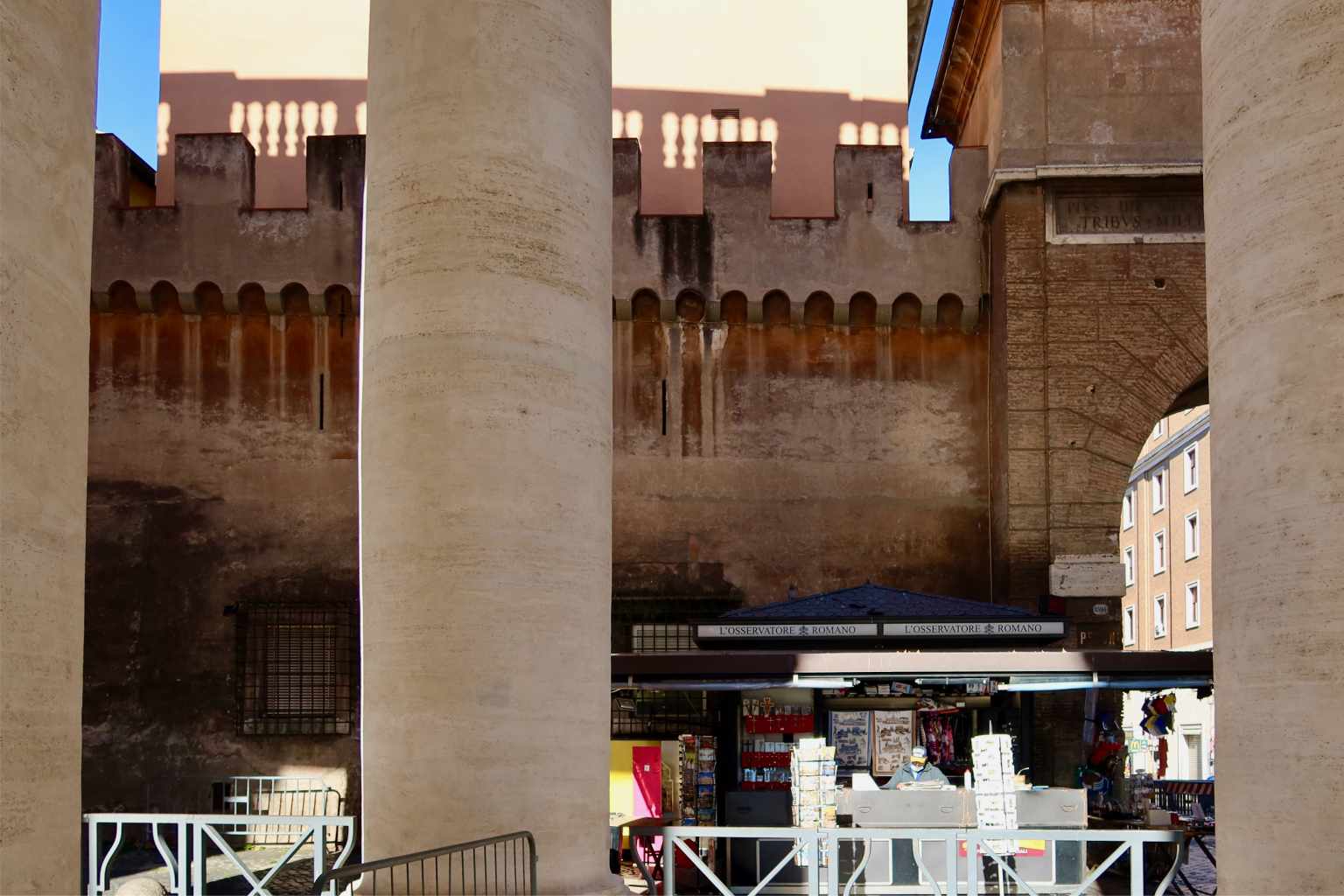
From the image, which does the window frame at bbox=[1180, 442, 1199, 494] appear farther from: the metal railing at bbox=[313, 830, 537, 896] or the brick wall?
the metal railing at bbox=[313, 830, 537, 896]

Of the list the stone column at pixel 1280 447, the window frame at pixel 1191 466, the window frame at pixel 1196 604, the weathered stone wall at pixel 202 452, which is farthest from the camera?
the window frame at pixel 1191 466

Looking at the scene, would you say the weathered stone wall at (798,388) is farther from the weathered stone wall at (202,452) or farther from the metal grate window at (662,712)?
the weathered stone wall at (202,452)

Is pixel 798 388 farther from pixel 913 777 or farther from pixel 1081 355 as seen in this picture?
pixel 913 777

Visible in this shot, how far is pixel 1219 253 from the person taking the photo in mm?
5895

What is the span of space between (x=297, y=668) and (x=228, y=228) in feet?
18.4

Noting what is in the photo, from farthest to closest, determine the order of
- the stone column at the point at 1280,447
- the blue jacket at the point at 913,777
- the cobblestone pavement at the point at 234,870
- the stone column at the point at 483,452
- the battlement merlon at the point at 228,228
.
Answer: the battlement merlon at the point at 228,228
the cobblestone pavement at the point at 234,870
the blue jacket at the point at 913,777
the stone column at the point at 483,452
the stone column at the point at 1280,447

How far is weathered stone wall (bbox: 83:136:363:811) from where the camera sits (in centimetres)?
1975

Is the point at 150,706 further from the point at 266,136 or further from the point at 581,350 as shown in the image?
the point at 581,350

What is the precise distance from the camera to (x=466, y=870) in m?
7.02

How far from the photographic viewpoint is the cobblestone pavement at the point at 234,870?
14.5 m

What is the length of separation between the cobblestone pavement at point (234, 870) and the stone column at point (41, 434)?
8.39 meters

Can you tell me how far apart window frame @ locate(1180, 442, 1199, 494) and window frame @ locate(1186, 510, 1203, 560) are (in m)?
0.71

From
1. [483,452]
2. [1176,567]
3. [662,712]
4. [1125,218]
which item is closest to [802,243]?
[1125,218]

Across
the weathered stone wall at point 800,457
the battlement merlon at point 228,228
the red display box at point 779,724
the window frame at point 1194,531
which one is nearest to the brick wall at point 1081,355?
the weathered stone wall at point 800,457
